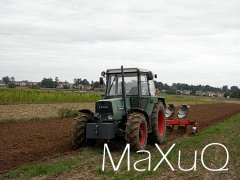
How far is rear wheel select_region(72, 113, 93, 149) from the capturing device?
425 inches

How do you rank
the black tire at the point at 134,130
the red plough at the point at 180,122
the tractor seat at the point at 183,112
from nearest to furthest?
the black tire at the point at 134,130 → the red plough at the point at 180,122 → the tractor seat at the point at 183,112

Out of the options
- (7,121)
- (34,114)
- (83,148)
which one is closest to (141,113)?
(83,148)

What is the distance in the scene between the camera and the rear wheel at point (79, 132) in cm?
1079

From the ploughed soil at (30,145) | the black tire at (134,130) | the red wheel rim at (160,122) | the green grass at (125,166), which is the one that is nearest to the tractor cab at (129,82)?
the black tire at (134,130)

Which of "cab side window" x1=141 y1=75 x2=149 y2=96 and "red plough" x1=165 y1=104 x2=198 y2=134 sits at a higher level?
"cab side window" x1=141 y1=75 x2=149 y2=96

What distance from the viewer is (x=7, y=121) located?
19172mm

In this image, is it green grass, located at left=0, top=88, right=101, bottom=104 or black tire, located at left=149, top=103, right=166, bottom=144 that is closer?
black tire, located at left=149, top=103, right=166, bottom=144

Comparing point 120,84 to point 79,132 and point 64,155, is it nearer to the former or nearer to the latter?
point 79,132

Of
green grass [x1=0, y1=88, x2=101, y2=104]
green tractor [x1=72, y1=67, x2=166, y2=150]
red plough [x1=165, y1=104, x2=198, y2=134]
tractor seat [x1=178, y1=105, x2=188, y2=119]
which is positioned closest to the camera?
green tractor [x1=72, y1=67, x2=166, y2=150]

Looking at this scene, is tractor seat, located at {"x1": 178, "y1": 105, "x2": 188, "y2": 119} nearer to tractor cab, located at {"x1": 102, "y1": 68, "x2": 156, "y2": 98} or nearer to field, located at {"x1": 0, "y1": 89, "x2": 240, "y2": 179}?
field, located at {"x1": 0, "y1": 89, "x2": 240, "y2": 179}

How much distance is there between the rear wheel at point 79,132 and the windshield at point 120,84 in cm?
131

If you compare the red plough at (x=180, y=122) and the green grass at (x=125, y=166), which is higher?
the red plough at (x=180, y=122)

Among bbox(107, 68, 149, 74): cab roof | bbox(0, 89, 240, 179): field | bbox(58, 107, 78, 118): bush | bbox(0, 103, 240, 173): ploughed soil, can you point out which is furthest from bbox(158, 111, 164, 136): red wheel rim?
bbox(58, 107, 78, 118): bush

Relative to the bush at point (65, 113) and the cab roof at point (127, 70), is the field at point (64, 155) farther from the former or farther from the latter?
the bush at point (65, 113)
